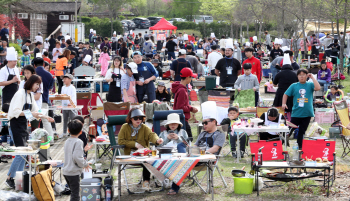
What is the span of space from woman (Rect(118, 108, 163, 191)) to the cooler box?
0.85 meters

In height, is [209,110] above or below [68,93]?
above

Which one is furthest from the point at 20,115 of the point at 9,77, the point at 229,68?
the point at 229,68

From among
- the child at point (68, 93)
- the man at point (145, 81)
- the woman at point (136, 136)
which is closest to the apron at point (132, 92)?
the man at point (145, 81)

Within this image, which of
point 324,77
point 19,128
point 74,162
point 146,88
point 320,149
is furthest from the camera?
point 324,77

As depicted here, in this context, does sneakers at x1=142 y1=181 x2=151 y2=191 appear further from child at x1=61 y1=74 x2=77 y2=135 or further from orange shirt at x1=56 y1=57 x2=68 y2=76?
orange shirt at x1=56 y1=57 x2=68 y2=76

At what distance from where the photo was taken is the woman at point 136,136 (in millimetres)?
7035

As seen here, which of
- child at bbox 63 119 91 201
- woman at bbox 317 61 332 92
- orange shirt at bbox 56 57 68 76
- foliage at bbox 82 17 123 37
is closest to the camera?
child at bbox 63 119 91 201

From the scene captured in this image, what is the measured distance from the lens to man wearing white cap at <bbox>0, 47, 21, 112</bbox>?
30.4 ft

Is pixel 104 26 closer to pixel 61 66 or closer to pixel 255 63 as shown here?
pixel 61 66

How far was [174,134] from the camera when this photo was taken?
23.9 feet

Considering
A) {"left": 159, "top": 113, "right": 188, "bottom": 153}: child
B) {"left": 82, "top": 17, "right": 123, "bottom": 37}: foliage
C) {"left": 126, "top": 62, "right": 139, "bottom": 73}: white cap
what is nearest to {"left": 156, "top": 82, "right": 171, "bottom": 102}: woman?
{"left": 126, "top": 62, "right": 139, "bottom": 73}: white cap

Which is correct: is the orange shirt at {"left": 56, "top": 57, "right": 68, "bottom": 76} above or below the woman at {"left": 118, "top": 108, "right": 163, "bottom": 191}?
above

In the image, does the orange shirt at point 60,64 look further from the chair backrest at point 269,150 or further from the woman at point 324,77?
the chair backrest at point 269,150

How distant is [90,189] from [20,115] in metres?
1.57
